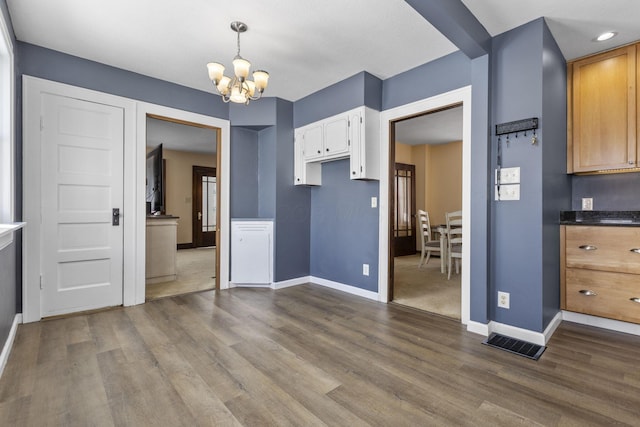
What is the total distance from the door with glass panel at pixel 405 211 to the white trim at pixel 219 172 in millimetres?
3822

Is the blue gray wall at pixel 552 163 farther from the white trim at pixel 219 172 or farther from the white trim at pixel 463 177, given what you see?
the white trim at pixel 219 172

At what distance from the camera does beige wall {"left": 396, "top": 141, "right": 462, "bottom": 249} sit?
22.2 ft

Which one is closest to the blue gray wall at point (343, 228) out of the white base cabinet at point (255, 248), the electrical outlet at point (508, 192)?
the white base cabinet at point (255, 248)

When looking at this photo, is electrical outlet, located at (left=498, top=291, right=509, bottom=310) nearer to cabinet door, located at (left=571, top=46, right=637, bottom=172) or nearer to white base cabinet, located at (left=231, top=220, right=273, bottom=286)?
cabinet door, located at (left=571, top=46, right=637, bottom=172)

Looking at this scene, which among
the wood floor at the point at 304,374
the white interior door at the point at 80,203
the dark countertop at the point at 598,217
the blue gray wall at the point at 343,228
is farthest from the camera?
the blue gray wall at the point at 343,228

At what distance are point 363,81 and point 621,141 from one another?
7.65 feet

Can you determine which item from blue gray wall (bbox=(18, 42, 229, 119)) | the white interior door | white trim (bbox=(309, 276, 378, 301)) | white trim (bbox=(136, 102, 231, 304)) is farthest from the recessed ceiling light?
the white interior door

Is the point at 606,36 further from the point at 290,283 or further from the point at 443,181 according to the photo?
the point at 443,181

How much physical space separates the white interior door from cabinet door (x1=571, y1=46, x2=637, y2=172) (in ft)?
14.5

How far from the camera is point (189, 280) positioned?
4.48 meters

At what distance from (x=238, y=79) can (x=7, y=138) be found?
1.86 meters

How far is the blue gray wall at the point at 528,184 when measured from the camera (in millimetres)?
2354

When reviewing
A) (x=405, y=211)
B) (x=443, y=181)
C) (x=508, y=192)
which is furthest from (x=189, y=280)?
(x=443, y=181)

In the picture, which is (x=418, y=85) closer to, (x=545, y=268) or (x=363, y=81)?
(x=363, y=81)
